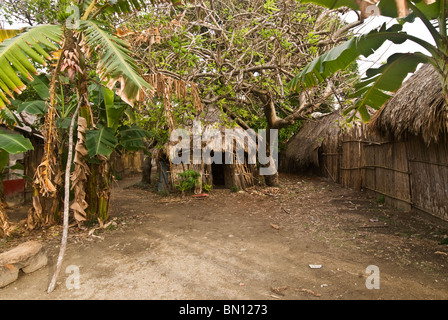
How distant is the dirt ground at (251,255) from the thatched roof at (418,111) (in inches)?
74.8

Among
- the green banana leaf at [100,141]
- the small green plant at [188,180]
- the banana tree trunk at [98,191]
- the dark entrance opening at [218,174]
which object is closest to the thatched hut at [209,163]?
the small green plant at [188,180]

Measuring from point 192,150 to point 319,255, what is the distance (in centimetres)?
631

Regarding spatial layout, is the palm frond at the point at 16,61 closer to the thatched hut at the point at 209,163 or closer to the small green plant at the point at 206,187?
the thatched hut at the point at 209,163

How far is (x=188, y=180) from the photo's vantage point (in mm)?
9203

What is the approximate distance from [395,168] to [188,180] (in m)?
6.12

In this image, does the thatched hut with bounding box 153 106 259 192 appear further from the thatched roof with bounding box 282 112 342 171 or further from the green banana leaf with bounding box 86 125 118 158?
the green banana leaf with bounding box 86 125 118 158

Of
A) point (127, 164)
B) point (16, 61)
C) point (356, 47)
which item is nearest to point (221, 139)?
point (356, 47)

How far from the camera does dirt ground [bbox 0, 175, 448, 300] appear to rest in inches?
130

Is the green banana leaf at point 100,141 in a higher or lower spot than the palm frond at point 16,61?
lower

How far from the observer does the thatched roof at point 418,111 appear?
15.9 feet

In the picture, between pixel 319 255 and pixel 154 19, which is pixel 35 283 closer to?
pixel 319 255

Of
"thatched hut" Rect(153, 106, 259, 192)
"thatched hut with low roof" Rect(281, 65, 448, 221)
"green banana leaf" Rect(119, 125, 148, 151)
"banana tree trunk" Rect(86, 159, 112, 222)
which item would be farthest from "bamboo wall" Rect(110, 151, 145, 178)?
"thatched hut with low roof" Rect(281, 65, 448, 221)

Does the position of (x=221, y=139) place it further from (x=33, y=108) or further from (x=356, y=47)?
(x=356, y=47)
